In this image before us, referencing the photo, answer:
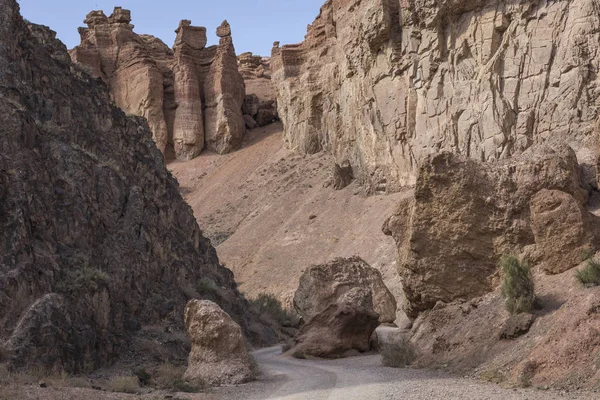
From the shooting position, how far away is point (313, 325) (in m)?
22.4

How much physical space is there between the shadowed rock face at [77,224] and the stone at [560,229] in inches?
370

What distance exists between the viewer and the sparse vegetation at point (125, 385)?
13.2 m

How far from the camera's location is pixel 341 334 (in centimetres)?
2098

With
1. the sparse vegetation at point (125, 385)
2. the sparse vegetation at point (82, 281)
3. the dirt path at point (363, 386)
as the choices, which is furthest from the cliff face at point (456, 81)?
the sparse vegetation at point (125, 385)

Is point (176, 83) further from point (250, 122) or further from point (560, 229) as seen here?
point (560, 229)

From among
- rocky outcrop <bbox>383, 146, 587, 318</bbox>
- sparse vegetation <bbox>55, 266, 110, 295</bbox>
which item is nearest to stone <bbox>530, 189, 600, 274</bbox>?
rocky outcrop <bbox>383, 146, 587, 318</bbox>

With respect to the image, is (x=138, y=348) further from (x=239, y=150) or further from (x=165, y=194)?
(x=239, y=150)

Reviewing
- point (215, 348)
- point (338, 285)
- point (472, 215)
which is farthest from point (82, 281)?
point (338, 285)

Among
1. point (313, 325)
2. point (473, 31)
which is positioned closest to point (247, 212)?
point (473, 31)

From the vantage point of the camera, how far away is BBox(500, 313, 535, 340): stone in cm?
1370

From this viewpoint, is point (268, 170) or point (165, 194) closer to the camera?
point (165, 194)

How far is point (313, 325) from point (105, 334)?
284 inches

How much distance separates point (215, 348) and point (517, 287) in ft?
20.3

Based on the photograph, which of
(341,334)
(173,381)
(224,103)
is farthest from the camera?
(224,103)
